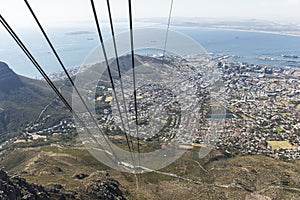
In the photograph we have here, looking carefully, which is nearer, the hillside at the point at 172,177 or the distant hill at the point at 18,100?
the hillside at the point at 172,177

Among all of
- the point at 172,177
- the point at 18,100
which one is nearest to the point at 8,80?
the point at 18,100

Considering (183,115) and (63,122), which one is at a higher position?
(183,115)

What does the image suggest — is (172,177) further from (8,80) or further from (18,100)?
(8,80)

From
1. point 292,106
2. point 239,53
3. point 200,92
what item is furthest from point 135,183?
point 239,53

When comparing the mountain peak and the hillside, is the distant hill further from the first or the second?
the hillside

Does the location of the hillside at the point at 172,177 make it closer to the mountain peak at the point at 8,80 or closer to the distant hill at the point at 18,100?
the distant hill at the point at 18,100

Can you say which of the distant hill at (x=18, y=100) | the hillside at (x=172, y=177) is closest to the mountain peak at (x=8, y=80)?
the distant hill at (x=18, y=100)

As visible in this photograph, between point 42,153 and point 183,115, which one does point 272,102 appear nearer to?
point 183,115

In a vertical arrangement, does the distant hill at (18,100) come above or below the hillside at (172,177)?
below

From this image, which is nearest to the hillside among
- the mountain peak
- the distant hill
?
the distant hill
